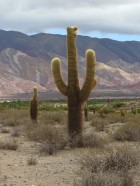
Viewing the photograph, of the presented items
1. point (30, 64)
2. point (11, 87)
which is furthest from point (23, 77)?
point (11, 87)

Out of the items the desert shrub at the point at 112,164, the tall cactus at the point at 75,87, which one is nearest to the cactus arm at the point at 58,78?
the tall cactus at the point at 75,87

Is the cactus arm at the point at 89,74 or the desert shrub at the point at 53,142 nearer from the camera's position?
the desert shrub at the point at 53,142

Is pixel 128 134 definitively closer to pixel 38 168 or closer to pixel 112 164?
pixel 38 168

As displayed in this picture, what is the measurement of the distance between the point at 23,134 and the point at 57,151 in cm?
663

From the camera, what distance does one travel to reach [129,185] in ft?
31.0

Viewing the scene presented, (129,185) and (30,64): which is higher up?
(30,64)

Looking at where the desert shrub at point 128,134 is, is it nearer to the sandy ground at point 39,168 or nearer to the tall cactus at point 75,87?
the tall cactus at point 75,87

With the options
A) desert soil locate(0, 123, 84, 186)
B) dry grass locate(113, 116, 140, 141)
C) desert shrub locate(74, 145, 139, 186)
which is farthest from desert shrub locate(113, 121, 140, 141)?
desert shrub locate(74, 145, 139, 186)

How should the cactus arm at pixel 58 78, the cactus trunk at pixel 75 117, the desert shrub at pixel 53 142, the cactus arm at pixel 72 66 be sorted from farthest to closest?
the cactus arm at pixel 58 78 → the cactus arm at pixel 72 66 → the cactus trunk at pixel 75 117 → the desert shrub at pixel 53 142

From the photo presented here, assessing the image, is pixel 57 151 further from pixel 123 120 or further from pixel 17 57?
pixel 17 57

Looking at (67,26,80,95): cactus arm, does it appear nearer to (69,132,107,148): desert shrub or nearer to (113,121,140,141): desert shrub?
(69,132,107,148): desert shrub

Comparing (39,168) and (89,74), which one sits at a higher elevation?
(89,74)

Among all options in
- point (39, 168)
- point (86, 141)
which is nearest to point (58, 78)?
point (86, 141)

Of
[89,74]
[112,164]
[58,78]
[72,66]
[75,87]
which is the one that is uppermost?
[72,66]
